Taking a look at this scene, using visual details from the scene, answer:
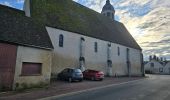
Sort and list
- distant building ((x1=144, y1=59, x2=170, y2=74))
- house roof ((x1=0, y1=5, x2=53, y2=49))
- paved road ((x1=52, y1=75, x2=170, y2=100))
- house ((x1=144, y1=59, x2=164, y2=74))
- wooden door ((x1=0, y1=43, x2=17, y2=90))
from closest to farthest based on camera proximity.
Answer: paved road ((x1=52, y1=75, x2=170, y2=100)) < wooden door ((x1=0, y1=43, x2=17, y2=90)) < house roof ((x1=0, y1=5, x2=53, y2=49)) < distant building ((x1=144, y1=59, x2=170, y2=74)) < house ((x1=144, y1=59, x2=164, y2=74))

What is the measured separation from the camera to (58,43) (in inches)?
1056

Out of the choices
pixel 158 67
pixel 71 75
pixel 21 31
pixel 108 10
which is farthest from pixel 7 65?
pixel 158 67

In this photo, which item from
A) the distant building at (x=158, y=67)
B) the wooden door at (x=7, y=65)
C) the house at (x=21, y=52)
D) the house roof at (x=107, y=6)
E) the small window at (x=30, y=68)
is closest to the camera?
the wooden door at (x=7, y=65)

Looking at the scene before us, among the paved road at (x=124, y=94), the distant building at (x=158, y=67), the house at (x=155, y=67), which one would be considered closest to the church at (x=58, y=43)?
the paved road at (x=124, y=94)

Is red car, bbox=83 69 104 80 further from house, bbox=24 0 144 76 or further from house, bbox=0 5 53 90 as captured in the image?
house, bbox=0 5 53 90

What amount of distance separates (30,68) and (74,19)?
15841 mm

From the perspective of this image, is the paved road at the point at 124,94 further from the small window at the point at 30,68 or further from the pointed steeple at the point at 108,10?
the pointed steeple at the point at 108,10

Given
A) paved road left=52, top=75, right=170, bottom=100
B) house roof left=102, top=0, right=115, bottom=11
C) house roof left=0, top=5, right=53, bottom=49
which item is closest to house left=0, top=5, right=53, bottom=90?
house roof left=0, top=5, right=53, bottom=49

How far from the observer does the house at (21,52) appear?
1518cm

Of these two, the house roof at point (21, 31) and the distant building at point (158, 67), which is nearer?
the house roof at point (21, 31)

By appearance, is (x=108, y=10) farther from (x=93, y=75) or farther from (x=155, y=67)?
(x=155, y=67)

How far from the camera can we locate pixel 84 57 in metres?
30.5

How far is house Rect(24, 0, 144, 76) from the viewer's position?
26328 mm

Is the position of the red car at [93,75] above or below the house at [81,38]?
below
